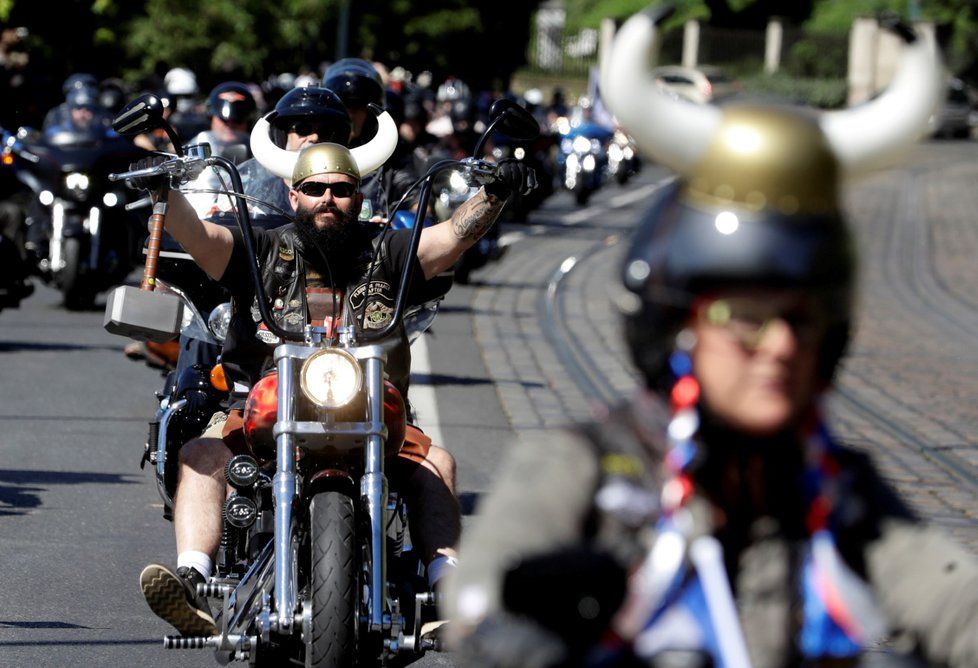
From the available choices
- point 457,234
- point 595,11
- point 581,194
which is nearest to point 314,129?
point 457,234

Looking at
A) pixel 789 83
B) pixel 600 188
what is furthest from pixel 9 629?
pixel 789 83

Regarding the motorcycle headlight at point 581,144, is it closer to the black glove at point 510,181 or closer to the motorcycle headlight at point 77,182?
the motorcycle headlight at point 77,182

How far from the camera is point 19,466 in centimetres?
831

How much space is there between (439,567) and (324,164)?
1.17 m

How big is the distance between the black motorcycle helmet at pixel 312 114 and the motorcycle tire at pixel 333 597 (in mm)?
2201

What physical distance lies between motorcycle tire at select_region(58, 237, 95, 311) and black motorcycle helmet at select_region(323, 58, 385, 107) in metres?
4.96

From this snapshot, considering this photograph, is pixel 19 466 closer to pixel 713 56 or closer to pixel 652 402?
pixel 652 402

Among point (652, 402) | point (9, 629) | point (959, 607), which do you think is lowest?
point (9, 629)

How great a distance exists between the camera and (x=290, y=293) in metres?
5.48

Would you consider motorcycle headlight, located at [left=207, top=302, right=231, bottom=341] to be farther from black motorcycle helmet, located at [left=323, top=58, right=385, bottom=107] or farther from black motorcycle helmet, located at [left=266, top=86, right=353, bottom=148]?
black motorcycle helmet, located at [left=323, top=58, right=385, bottom=107]

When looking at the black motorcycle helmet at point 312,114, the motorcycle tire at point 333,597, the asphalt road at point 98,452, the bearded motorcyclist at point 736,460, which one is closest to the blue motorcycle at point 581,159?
the asphalt road at point 98,452

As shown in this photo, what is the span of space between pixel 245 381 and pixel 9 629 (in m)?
1.00

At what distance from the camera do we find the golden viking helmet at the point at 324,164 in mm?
5465

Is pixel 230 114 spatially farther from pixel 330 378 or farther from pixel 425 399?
pixel 330 378
